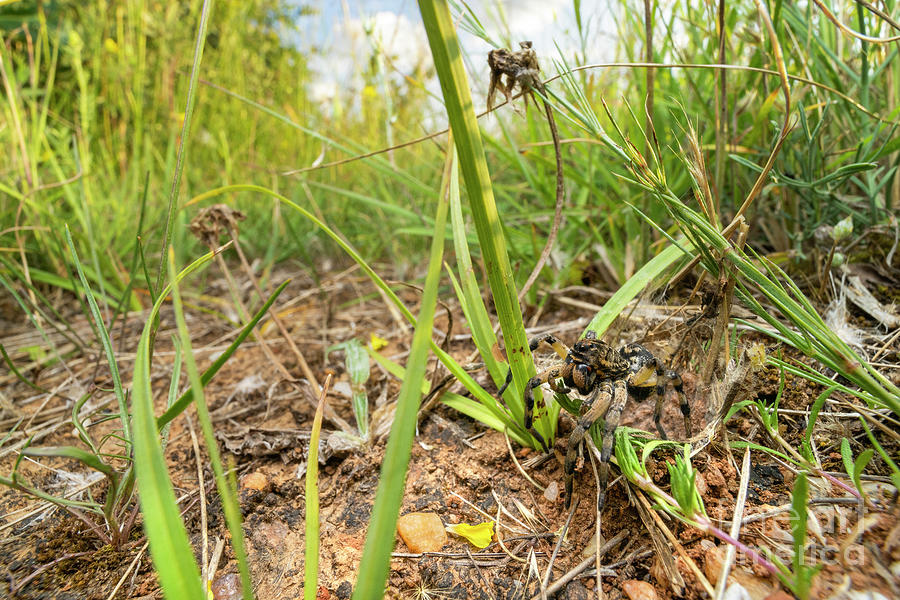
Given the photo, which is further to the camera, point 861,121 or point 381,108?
point 381,108

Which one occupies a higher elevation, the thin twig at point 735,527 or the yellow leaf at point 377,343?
the thin twig at point 735,527

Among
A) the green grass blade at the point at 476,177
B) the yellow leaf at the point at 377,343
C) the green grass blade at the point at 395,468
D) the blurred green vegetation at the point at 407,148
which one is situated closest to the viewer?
the green grass blade at the point at 395,468

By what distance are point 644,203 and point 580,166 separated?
56 cm

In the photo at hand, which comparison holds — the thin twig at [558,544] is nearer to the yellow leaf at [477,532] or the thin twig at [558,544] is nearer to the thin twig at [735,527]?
the yellow leaf at [477,532]

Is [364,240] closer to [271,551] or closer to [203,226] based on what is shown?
[203,226]

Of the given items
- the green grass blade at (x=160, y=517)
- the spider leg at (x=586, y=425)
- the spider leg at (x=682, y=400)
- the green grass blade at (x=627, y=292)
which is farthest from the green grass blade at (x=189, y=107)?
the spider leg at (x=682, y=400)

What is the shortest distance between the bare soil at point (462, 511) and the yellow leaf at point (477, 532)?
0.02 m

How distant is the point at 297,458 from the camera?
4.73ft

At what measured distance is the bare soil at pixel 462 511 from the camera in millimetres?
933

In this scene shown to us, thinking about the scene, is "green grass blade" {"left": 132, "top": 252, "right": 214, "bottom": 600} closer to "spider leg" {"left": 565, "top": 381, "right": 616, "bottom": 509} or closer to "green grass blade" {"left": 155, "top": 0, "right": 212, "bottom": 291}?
"green grass blade" {"left": 155, "top": 0, "right": 212, "bottom": 291}

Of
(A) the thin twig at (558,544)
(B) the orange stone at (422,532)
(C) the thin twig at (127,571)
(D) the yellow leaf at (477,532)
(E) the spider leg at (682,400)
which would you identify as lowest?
(C) the thin twig at (127,571)

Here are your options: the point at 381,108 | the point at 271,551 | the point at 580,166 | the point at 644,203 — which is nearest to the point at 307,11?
the point at 381,108

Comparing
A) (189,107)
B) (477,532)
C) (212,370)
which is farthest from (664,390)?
(189,107)

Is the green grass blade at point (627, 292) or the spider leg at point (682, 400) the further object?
the green grass blade at point (627, 292)
